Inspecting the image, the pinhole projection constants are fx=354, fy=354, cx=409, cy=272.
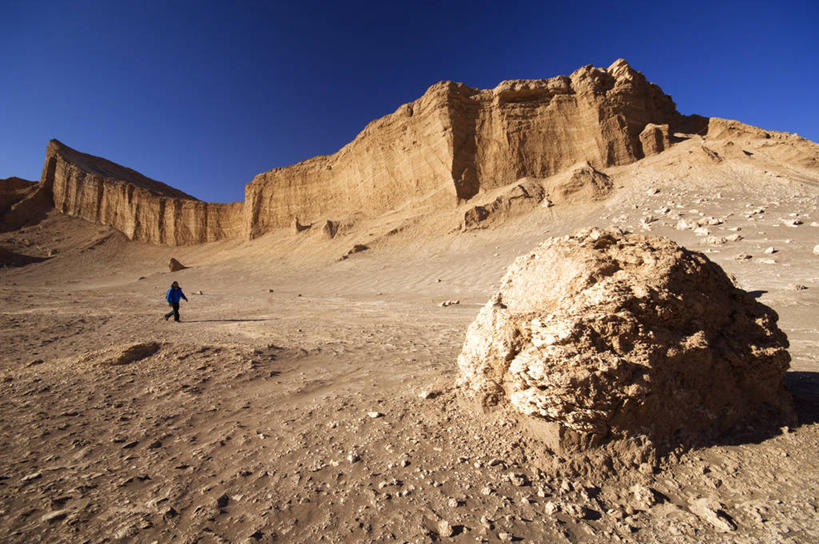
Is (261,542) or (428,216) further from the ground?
(428,216)

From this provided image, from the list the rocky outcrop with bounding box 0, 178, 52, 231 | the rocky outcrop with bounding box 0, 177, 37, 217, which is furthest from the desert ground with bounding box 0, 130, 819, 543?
the rocky outcrop with bounding box 0, 177, 37, 217

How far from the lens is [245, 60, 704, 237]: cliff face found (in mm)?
20953

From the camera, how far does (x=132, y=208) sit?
3634 centimetres

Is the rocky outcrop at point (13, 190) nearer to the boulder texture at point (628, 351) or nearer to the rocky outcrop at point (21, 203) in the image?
the rocky outcrop at point (21, 203)

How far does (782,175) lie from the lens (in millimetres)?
15617

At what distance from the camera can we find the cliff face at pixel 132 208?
35375mm

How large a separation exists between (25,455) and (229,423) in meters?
1.19

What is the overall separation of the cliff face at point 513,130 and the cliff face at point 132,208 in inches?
790

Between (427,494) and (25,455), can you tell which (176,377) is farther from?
(427,494)

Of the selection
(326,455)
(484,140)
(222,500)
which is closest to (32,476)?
(222,500)

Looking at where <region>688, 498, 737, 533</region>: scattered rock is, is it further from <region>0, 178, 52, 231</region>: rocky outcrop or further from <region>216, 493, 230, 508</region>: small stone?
<region>0, 178, 52, 231</region>: rocky outcrop

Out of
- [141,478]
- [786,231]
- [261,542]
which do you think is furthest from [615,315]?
[786,231]

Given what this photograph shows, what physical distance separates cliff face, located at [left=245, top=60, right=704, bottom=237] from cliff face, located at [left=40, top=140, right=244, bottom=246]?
20065mm

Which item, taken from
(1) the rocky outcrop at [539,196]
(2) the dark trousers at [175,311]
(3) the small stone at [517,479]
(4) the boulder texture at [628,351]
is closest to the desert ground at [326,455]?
(3) the small stone at [517,479]
